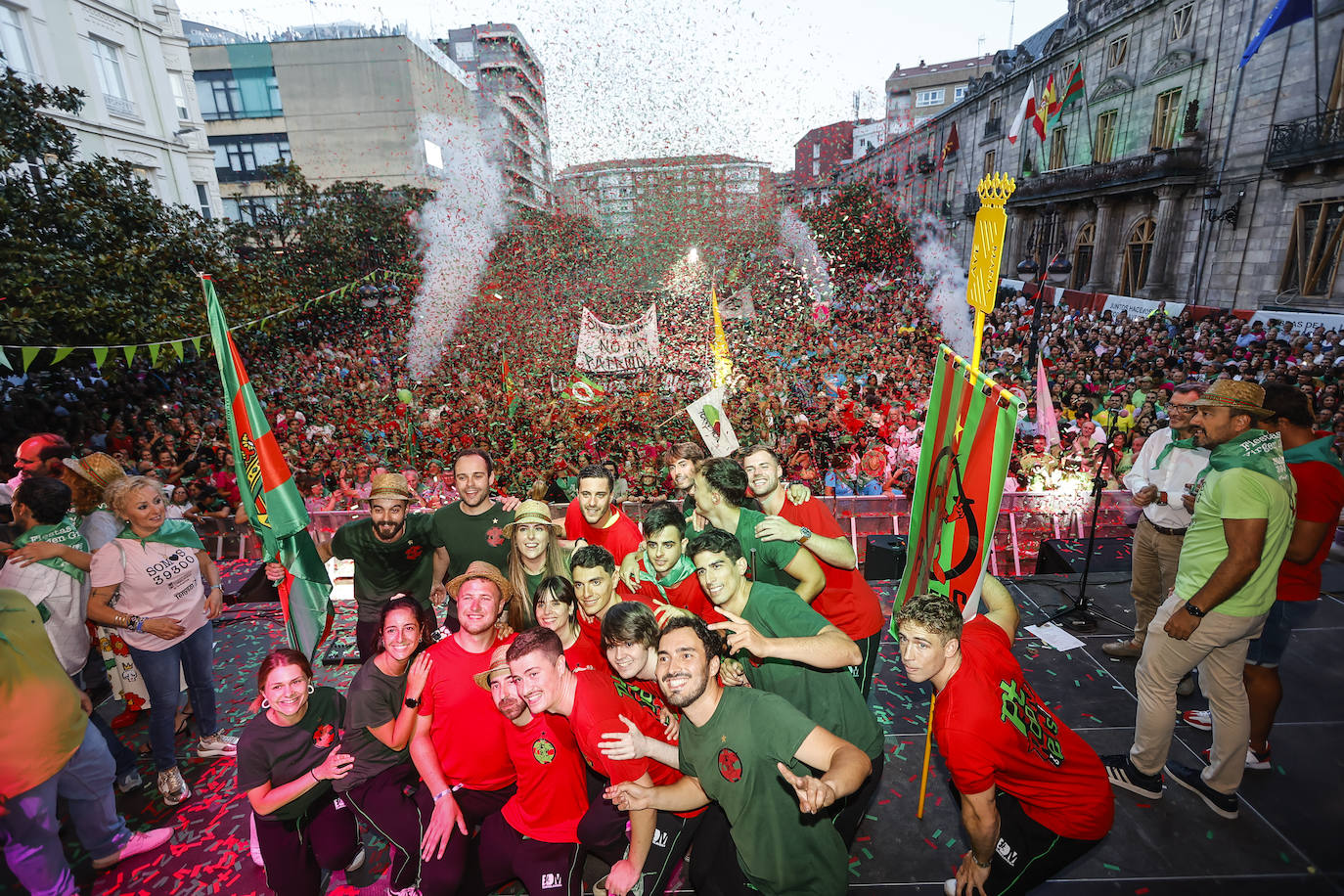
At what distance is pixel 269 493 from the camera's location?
4.12 m

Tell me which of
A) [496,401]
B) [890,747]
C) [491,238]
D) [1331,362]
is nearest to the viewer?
[890,747]

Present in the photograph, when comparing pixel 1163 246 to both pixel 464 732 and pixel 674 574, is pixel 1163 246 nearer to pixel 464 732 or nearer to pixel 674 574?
pixel 674 574

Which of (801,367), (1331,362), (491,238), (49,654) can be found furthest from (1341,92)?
(491,238)

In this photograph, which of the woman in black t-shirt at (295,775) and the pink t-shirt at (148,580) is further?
the pink t-shirt at (148,580)

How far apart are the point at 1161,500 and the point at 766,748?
13.6 feet

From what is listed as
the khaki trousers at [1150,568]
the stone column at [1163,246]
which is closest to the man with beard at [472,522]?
the khaki trousers at [1150,568]

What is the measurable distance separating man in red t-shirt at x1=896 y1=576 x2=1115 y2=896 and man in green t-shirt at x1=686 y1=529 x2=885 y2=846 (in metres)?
0.39

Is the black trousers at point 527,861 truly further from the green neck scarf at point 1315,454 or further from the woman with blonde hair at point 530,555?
the green neck scarf at point 1315,454

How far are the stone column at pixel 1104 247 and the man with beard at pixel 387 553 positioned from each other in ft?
91.8

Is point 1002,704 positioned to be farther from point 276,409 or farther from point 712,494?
point 276,409

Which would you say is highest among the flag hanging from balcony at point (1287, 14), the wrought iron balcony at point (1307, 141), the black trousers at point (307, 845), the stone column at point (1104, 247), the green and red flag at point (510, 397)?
the flag hanging from balcony at point (1287, 14)

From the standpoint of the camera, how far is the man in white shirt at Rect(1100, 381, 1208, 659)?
14.9 ft

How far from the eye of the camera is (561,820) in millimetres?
2979

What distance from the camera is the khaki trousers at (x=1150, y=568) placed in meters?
4.70
